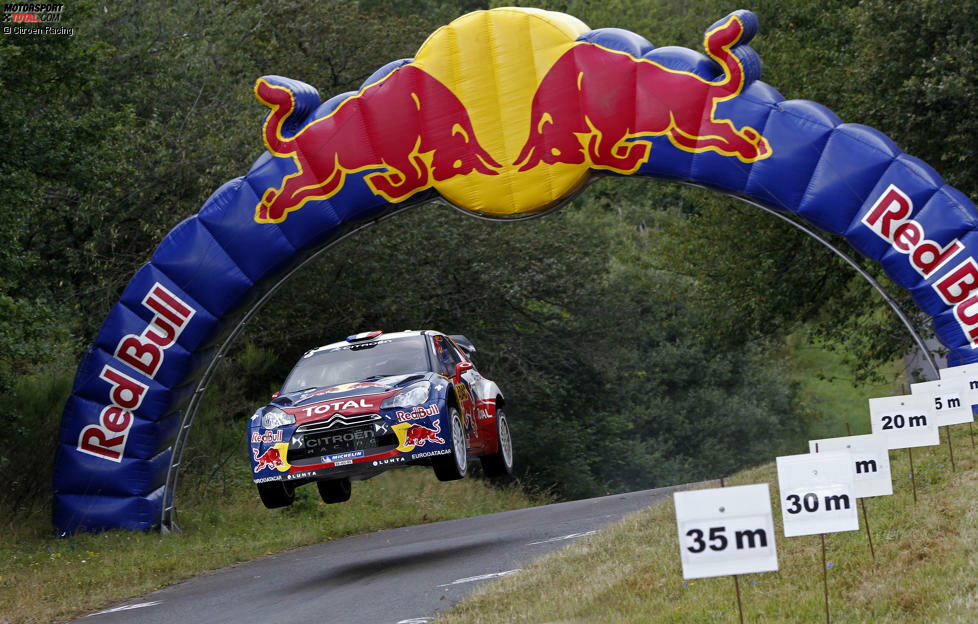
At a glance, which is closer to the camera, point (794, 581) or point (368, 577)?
point (794, 581)

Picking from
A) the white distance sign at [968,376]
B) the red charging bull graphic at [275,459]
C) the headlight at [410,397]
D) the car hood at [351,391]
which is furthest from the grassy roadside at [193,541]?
the white distance sign at [968,376]

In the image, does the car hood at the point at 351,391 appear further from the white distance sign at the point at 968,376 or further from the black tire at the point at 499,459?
the white distance sign at the point at 968,376

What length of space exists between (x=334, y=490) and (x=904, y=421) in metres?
6.99

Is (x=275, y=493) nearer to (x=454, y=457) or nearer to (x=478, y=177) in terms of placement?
(x=454, y=457)

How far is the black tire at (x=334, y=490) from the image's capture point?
15289 millimetres

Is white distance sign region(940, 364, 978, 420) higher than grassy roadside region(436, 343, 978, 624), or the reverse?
white distance sign region(940, 364, 978, 420)

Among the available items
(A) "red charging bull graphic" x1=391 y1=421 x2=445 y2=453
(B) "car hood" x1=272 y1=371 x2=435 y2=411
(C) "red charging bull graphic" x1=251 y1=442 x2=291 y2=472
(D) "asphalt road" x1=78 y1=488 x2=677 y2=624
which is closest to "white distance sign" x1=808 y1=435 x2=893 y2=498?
(D) "asphalt road" x1=78 y1=488 x2=677 y2=624

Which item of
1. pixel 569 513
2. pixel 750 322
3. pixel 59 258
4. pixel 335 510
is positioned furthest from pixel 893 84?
pixel 59 258

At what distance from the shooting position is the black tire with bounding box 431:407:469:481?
527 inches

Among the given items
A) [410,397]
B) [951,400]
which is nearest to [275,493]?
[410,397]

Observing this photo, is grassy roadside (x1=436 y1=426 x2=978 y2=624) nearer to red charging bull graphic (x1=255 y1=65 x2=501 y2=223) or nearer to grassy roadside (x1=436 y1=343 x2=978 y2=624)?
grassy roadside (x1=436 y1=343 x2=978 y2=624)

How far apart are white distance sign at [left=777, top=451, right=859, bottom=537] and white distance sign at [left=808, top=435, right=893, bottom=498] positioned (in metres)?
1.42

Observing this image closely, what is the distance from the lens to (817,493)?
8375 mm

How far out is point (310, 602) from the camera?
40.7ft
